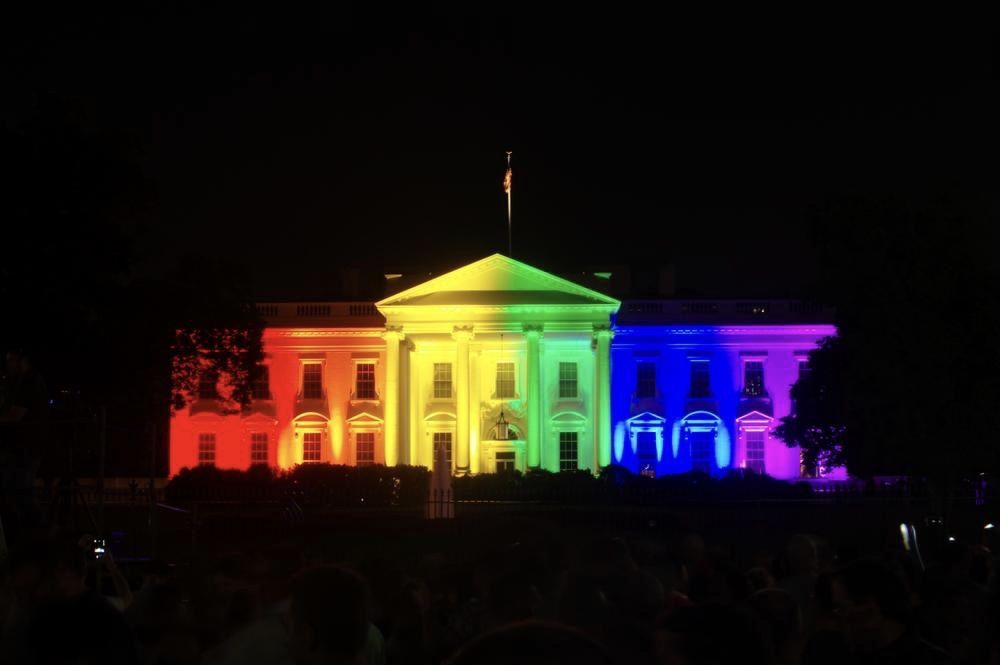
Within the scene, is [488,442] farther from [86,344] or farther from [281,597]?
[281,597]

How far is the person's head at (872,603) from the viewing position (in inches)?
262

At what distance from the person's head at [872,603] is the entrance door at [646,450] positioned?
50974mm

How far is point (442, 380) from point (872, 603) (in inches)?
2015

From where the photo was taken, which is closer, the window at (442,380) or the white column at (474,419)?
the white column at (474,419)

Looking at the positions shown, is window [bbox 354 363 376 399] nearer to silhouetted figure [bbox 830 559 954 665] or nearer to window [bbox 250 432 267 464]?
window [bbox 250 432 267 464]

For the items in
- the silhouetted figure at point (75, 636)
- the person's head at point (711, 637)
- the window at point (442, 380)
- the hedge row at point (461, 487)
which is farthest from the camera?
the window at point (442, 380)

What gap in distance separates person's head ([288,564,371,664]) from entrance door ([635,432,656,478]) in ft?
172

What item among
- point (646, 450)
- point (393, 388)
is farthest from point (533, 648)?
point (646, 450)

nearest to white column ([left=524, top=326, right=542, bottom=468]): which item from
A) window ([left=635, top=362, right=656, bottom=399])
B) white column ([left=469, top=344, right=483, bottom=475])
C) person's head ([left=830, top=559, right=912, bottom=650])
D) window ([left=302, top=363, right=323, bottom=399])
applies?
white column ([left=469, top=344, right=483, bottom=475])

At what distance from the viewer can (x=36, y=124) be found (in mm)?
34375

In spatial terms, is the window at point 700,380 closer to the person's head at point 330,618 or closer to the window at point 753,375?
the window at point 753,375

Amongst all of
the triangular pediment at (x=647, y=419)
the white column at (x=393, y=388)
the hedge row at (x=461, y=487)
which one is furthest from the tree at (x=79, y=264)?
the triangular pediment at (x=647, y=419)

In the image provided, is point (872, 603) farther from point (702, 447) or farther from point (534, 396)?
point (702, 447)

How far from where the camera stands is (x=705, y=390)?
58781 mm
